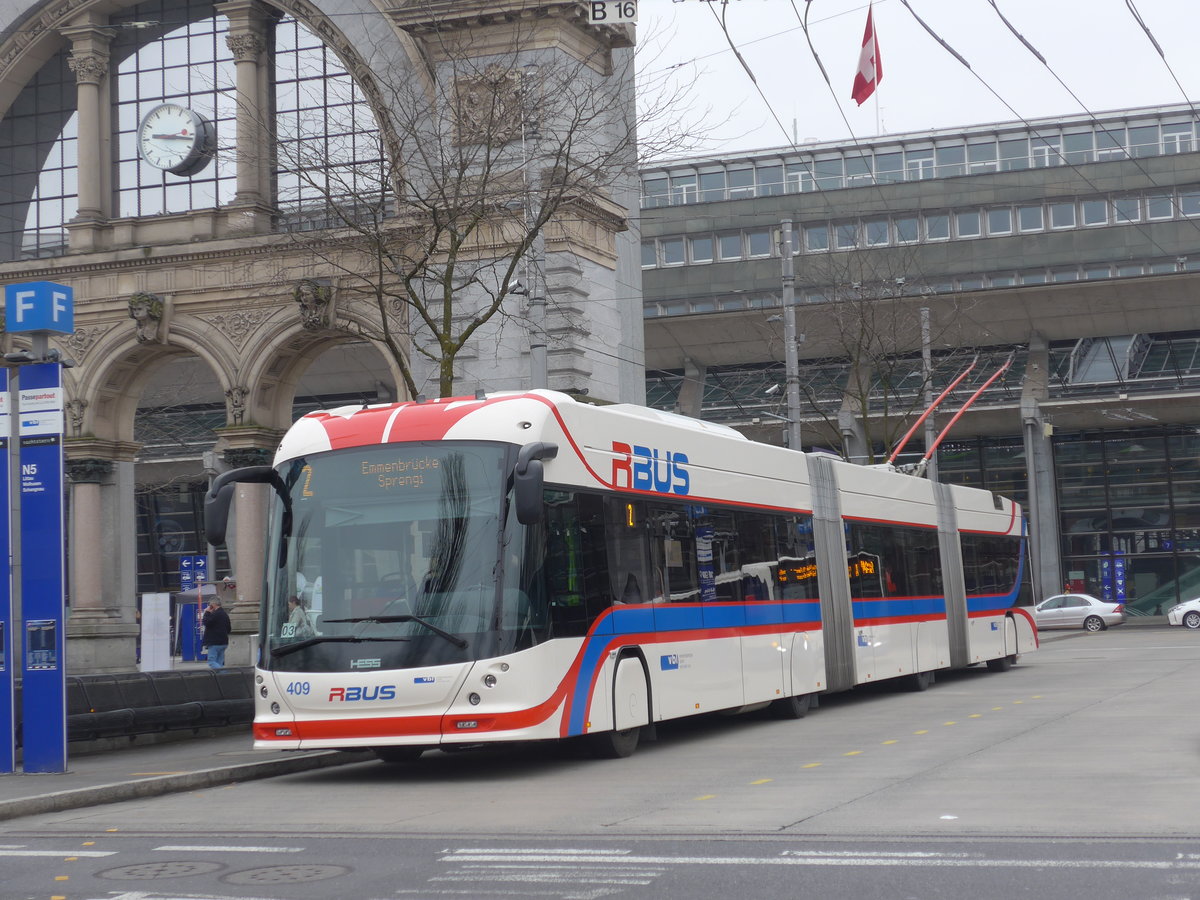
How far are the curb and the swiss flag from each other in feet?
55.8

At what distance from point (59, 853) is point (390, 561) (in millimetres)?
4267

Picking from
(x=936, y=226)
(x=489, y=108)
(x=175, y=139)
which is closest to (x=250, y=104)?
(x=175, y=139)

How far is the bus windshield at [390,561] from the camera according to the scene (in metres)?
13.5

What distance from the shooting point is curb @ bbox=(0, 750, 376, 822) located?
485 inches

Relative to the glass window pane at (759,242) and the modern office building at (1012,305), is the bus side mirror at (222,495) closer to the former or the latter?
the modern office building at (1012,305)

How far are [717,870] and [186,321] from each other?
931 inches

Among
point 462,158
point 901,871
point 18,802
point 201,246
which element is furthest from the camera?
point 201,246

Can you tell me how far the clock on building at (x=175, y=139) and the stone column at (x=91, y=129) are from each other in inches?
29.8

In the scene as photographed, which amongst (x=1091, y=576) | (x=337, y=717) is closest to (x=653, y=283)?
(x=1091, y=576)

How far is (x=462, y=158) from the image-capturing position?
2106 cm

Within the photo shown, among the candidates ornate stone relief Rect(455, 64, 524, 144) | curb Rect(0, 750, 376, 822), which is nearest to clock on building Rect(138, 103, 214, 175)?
ornate stone relief Rect(455, 64, 524, 144)

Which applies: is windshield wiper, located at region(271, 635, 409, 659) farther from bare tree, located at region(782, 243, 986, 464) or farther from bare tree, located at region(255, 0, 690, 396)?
bare tree, located at region(782, 243, 986, 464)

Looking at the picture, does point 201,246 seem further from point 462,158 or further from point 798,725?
point 798,725

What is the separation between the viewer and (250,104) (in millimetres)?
29453
